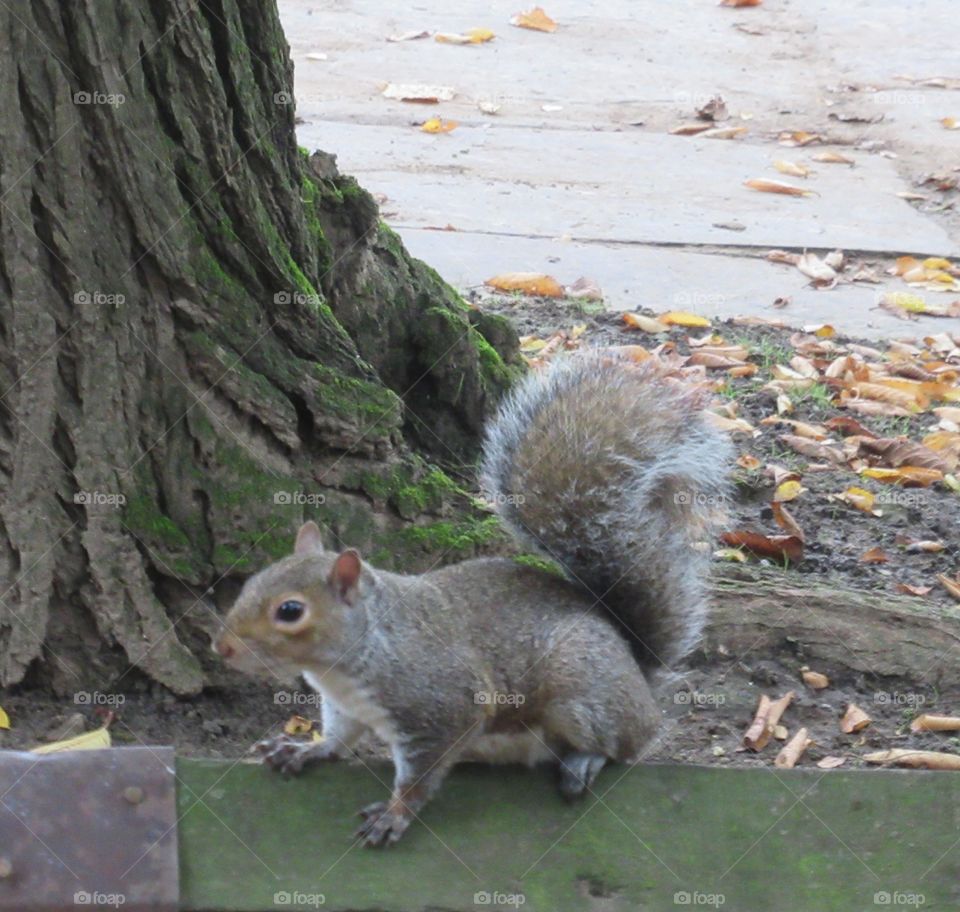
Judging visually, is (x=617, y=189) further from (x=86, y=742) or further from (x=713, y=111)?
(x=86, y=742)

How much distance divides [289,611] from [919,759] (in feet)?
3.69

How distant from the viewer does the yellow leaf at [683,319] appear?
421 cm

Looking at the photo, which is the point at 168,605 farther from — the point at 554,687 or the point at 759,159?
the point at 759,159

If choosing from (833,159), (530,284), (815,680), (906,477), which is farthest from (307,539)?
(833,159)

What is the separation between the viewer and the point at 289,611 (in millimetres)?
1918

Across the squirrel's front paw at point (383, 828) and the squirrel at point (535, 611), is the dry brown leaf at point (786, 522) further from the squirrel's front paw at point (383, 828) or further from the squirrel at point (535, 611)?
the squirrel's front paw at point (383, 828)

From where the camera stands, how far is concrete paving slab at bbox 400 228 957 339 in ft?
14.6

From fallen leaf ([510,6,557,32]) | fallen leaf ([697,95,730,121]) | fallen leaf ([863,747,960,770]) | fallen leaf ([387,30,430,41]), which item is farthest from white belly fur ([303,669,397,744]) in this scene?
fallen leaf ([510,6,557,32])

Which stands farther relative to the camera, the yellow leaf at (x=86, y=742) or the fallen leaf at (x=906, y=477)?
the fallen leaf at (x=906, y=477)

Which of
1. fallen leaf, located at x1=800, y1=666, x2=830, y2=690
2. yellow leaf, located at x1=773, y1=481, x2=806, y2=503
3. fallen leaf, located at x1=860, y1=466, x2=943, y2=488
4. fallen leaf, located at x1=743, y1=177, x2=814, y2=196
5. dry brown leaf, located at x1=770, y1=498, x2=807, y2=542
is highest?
fallen leaf, located at x1=743, y1=177, x2=814, y2=196

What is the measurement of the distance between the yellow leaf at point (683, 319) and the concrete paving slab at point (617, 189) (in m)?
0.85

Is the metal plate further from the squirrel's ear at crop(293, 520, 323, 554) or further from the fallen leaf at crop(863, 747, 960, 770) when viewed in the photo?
the fallen leaf at crop(863, 747, 960, 770)

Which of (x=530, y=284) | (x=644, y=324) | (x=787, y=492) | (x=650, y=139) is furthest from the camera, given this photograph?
(x=650, y=139)

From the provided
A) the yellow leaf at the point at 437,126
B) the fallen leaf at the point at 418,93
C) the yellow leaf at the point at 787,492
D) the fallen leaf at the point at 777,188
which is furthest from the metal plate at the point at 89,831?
the fallen leaf at the point at 418,93
